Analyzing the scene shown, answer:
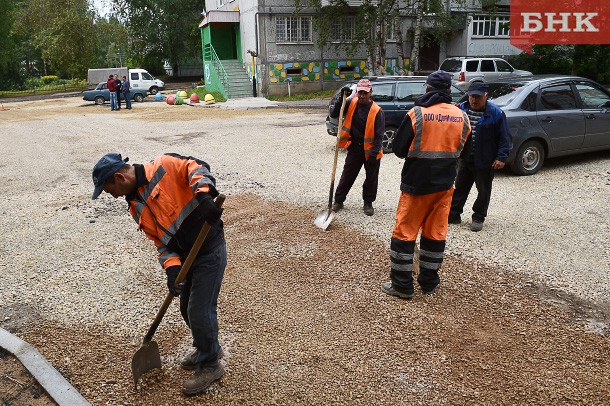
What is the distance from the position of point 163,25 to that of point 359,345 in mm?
43849

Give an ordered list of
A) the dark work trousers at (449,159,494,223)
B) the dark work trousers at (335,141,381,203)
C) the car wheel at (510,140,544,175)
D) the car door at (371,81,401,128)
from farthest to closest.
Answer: the car door at (371,81,401,128)
the car wheel at (510,140,544,175)
the dark work trousers at (335,141,381,203)
the dark work trousers at (449,159,494,223)

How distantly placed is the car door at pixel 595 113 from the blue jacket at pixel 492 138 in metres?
3.99

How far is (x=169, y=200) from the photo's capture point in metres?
3.12

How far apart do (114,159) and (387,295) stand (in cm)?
275

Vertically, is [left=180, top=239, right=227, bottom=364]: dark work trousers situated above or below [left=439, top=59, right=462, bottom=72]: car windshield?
below

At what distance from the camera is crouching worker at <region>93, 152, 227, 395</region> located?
9.91 feet

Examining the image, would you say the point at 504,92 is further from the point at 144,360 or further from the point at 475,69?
the point at 475,69

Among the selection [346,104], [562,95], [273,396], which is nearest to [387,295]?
[273,396]

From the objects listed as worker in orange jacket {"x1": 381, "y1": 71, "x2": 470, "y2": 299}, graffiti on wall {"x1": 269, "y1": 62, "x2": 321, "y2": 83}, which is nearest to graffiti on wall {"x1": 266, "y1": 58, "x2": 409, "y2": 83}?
graffiti on wall {"x1": 269, "y1": 62, "x2": 321, "y2": 83}

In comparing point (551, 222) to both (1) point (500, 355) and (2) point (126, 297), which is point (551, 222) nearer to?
(1) point (500, 355)

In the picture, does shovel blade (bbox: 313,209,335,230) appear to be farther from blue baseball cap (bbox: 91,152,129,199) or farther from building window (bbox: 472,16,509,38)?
building window (bbox: 472,16,509,38)

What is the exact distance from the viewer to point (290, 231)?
21.2 ft

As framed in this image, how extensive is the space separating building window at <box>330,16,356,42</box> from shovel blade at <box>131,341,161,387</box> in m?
26.2

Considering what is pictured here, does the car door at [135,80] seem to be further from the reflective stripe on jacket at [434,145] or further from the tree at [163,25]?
the reflective stripe on jacket at [434,145]
